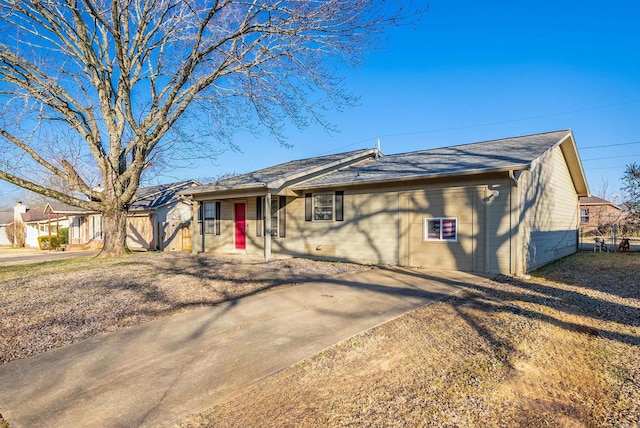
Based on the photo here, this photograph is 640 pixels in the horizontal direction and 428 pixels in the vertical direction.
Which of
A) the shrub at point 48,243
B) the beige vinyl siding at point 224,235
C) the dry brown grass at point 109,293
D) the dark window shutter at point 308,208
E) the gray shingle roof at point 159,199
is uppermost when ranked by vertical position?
the gray shingle roof at point 159,199

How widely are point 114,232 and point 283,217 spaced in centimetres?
587

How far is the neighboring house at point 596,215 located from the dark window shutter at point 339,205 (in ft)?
81.2

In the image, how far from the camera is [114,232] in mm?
12648

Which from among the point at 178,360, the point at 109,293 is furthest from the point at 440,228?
the point at 109,293

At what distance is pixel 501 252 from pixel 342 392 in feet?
23.3

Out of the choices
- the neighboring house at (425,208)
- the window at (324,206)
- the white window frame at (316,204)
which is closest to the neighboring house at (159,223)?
the neighboring house at (425,208)

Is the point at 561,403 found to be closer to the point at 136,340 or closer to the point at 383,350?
the point at 383,350

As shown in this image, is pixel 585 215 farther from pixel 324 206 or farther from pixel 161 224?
pixel 161 224

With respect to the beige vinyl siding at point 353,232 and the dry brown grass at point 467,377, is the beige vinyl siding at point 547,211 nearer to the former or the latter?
the beige vinyl siding at point 353,232

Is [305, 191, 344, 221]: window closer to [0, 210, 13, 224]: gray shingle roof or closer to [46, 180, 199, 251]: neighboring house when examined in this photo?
[46, 180, 199, 251]: neighboring house

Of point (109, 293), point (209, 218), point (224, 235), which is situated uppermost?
point (209, 218)

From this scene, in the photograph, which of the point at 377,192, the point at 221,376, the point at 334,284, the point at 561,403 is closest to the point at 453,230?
the point at 377,192

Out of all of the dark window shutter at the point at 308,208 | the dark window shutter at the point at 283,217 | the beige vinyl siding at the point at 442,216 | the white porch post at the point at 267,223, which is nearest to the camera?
the beige vinyl siding at the point at 442,216

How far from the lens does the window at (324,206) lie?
12.0 metres
